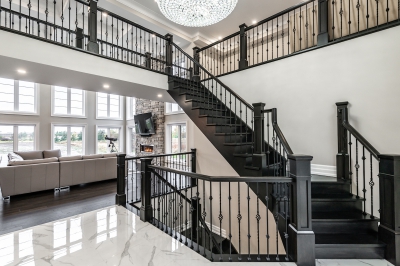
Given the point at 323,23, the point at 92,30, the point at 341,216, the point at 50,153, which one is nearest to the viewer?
the point at 341,216

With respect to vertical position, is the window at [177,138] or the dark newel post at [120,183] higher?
the window at [177,138]

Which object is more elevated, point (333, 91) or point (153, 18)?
point (153, 18)

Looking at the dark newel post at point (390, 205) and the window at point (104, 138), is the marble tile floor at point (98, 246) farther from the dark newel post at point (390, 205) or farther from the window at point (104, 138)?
the window at point (104, 138)

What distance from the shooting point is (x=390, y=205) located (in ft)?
6.58

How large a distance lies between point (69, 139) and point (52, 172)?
509 cm

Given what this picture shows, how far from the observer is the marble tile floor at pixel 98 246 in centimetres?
208

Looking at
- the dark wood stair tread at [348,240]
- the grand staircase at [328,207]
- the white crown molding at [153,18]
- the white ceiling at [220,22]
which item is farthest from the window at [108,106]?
the dark wood stair tread at [348,240]

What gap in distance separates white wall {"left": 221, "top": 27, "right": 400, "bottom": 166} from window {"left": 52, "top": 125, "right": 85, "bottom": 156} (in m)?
8.87

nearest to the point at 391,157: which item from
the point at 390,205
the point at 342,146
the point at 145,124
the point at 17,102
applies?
the point at 390,205

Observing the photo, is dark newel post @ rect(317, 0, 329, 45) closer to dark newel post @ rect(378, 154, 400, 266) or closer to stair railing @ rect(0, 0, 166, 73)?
dark newel post @ rect(378, 154, 400, 266)

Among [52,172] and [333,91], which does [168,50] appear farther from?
[52,172]

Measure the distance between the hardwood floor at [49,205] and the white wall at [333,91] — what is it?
4.11m

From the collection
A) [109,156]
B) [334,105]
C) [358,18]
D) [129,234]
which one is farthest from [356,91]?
[109,156]

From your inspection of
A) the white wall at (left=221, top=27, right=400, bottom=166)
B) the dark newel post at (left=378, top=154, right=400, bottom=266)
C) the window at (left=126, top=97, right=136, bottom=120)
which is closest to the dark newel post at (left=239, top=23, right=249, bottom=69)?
the white wall at (left=221, top=27, right=400, bottom=166)
